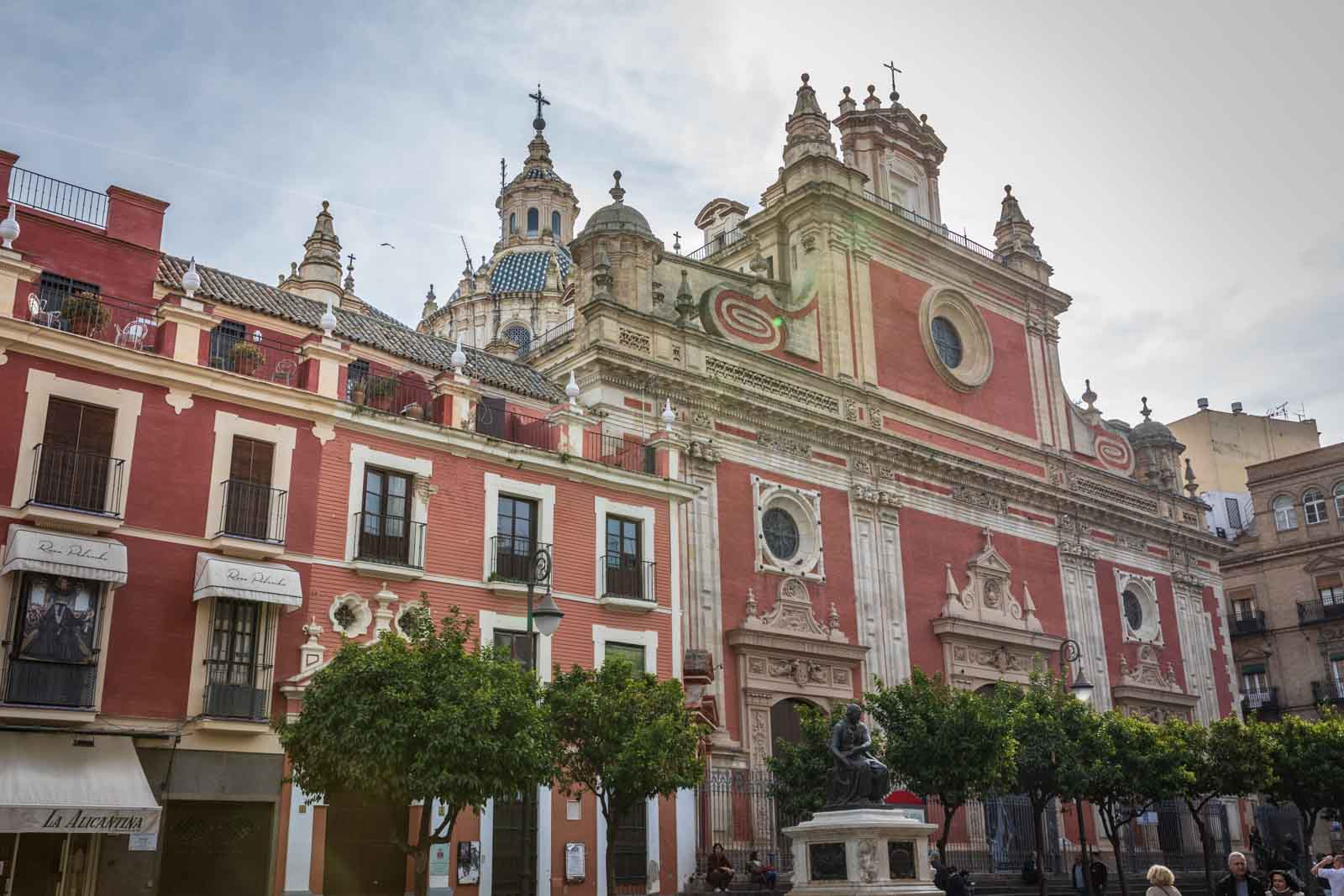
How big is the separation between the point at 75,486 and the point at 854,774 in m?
11.4

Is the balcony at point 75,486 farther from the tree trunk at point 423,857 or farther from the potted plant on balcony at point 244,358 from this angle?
the tree trunk at point 423,857

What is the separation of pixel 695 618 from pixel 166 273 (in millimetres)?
12420

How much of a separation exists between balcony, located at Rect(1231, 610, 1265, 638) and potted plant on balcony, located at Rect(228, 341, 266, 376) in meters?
40.7

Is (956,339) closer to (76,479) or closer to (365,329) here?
(365,329)

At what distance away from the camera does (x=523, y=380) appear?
27953mm

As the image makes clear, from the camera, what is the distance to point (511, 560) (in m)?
22.5

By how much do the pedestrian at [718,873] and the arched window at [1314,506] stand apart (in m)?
34.9

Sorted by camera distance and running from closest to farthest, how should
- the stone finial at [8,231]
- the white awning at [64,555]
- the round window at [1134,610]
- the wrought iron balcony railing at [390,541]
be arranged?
the white awning at [64,555] → the stone finial at [8,231] → the wrought iron balcony railing at [390,541] → the round window at [1134,610]

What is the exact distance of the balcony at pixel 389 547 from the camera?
20453 millimetres

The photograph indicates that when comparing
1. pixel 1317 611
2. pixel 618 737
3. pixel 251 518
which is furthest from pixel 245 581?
pixel 1317 611

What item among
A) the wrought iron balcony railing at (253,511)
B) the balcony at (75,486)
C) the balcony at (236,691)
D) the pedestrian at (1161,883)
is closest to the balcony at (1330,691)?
the pedestrian at (1161,883)

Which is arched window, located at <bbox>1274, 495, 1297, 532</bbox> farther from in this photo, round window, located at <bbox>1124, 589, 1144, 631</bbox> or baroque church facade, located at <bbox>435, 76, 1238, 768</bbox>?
round window, located at <bbox>1124, 589, 1144, 631</bbox>

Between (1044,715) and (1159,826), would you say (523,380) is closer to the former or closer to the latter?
(1044,715)

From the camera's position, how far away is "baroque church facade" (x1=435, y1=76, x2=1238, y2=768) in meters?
28.4
